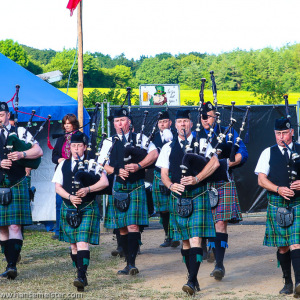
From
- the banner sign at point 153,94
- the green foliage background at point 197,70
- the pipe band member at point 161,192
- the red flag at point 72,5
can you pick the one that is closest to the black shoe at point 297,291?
the pipe band member at point 161,192

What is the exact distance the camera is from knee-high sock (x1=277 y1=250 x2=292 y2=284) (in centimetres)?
469

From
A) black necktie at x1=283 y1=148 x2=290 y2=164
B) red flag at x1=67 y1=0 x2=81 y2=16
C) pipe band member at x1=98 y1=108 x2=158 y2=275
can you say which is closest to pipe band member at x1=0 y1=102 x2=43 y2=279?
pipe band member at x1=98 y1=108 x2=158 y2=275

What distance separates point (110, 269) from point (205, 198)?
5.13 feet

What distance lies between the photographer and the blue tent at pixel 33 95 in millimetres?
7777

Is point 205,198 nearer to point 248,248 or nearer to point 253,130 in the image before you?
point 248,248

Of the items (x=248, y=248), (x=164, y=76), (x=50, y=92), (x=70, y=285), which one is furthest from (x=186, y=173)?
(x=164, y=76)

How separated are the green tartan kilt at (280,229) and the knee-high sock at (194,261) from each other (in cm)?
60

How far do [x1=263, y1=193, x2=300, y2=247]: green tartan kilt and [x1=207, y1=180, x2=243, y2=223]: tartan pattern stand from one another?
78cm

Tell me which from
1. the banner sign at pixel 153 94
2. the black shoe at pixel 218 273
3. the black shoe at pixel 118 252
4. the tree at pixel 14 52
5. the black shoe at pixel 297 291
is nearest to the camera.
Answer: the black shoe at pixel 297 291

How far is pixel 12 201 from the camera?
5395 millimetres

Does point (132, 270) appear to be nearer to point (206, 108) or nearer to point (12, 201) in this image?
point (12, 201)

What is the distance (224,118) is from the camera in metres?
9.07

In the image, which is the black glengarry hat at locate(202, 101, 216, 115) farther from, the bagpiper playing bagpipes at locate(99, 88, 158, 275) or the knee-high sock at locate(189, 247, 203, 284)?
the knee-high sock at locate(189, 247, 203, 284)

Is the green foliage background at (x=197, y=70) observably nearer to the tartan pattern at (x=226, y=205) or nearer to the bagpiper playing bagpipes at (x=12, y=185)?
the tartan pattern at (x=226, y=205)
